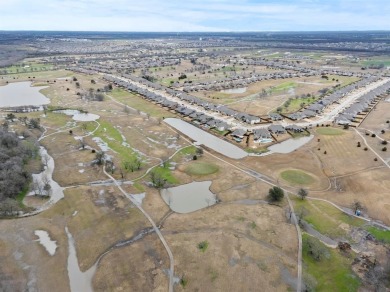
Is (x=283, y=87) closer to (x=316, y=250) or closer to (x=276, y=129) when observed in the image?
(x=276, y=129)

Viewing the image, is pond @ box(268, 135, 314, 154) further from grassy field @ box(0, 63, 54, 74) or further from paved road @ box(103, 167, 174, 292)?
grassy field @ box(0, 63, 54, 74)

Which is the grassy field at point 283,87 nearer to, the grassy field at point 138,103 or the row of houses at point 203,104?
the row of houses at point 203,104

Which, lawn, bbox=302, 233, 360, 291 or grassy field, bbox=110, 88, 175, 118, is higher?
lawn, bbox=302, 233, 360, 291

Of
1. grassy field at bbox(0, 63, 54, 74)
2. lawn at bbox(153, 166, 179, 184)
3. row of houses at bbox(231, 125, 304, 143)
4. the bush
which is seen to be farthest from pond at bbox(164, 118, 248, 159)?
grassy field at bbox(0, 63, 54, 74)

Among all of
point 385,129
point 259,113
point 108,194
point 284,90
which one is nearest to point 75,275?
point 108,194

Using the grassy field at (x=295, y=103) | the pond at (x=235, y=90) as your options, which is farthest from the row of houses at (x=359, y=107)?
the pond at (x=235, y=90)

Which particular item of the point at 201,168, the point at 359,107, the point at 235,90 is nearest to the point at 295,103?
the point at 359,107
